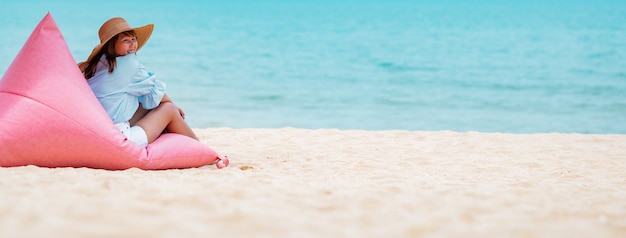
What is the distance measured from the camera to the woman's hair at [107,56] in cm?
442

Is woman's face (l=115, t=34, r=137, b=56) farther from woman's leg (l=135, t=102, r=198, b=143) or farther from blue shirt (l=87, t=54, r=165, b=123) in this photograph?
woman's leg (l=135, t=102, r=198, b=143)

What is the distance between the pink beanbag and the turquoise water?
18.5ft

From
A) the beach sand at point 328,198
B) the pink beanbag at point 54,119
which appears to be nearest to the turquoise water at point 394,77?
the beach sand at point 328,198

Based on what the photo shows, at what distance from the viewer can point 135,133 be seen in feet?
14.6

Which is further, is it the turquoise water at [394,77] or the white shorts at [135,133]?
the turquoise water at [394,77]

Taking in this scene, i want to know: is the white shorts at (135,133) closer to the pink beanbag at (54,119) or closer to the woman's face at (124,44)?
the pink beanbag at (54,119)

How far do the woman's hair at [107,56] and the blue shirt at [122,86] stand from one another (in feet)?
0.07

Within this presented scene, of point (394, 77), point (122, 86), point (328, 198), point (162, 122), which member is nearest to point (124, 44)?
point (122, 86)

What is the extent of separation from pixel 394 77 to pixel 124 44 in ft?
40.8

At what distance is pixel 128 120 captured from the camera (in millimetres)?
4598

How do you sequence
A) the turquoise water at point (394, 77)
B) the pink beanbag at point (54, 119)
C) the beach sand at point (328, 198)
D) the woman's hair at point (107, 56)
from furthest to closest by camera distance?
the turquoise water at point (394, 77) → the woman's hair at point (107, 56) → the pink beanbag at point (54, 119) → the beach sand at point (328, 198)

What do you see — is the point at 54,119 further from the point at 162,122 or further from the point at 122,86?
the point at 162,122

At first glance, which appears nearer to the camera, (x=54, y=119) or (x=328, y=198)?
(x=328, y=198)

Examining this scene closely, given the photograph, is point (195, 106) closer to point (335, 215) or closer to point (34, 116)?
point (34, 116)
